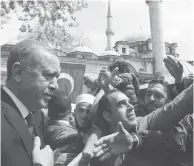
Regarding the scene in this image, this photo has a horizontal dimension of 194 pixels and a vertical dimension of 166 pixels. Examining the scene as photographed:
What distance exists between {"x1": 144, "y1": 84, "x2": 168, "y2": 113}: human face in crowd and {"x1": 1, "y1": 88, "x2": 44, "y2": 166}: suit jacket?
1.38 metres

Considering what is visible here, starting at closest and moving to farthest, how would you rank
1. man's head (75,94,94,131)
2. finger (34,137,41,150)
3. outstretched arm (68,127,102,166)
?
finger (34,137,41,150)
outstretched arm (68,127,102,166)
man's head (75,94,94,131)

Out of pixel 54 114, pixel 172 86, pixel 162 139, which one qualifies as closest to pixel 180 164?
pixel 162 139

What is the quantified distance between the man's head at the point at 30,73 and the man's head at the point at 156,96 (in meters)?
1.25

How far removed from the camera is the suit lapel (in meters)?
1.28

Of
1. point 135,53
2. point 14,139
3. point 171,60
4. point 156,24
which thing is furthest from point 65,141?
point 135,53

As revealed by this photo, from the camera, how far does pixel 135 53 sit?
36.5 meters

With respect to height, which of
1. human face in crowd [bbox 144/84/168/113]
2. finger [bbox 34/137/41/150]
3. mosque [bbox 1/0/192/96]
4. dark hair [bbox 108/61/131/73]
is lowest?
finger [bbox 34/137/41/150]

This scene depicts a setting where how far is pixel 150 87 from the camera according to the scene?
8.37 feet

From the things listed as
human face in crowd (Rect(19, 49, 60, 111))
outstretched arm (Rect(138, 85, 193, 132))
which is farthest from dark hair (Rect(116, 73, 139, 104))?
human face in crowd (Rect(19, 49, 60, 111))

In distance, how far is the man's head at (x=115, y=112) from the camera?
72.1 inches

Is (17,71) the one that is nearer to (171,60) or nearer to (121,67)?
(171,60)

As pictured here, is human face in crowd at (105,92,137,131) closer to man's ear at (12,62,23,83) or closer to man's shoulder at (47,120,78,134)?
man's shoulder at (47,120,78,134)

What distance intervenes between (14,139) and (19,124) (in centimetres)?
8

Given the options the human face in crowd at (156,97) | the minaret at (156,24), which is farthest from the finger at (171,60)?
the minaret at (156,24)
